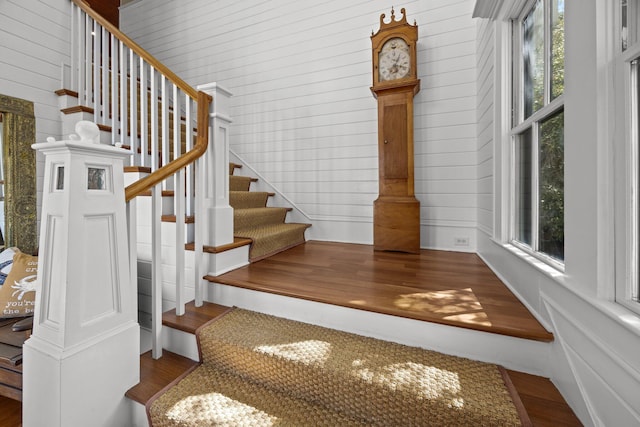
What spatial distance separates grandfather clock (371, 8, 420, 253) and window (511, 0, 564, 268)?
0.85 metres

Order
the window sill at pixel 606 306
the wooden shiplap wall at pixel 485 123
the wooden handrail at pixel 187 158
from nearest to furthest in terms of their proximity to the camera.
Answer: the window sill at pixel 606 306, the wooden handrail at pixel 187 158, the wooden shiplap wall at pixel 485 123

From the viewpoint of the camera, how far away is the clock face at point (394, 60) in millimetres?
2385

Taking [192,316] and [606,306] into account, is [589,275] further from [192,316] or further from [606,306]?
[192,316]

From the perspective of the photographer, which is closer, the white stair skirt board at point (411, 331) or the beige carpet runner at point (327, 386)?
the beige carpet runner at point (327, 386)

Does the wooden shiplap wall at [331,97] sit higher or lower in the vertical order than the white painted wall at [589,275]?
higher

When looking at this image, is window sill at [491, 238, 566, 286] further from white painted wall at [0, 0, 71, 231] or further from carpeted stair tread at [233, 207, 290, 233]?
white painted wall at [0, 0, 71, 231]

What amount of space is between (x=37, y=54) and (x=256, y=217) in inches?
96.8

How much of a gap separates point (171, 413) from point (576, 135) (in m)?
1.73

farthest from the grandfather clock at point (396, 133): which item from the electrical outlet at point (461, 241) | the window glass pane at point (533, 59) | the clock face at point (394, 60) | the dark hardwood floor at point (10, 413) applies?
the dark hardwood floor at point (10, 413)

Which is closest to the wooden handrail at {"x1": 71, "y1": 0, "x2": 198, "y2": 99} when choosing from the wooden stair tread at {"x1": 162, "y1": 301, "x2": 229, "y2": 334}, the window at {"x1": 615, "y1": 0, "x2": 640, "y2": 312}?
the wooden stair tread at {"x1": 162, "y1": 301, "x2": 229, "y2": 334}

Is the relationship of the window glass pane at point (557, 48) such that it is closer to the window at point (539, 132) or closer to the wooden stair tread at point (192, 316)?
the window at point (539, 132)

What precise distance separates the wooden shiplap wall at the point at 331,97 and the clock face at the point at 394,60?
12.3 inches

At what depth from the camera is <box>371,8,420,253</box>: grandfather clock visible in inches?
93.5

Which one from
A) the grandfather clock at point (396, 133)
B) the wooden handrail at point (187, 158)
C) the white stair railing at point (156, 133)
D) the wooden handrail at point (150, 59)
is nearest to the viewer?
the wooden handrail at point (187, 158)
